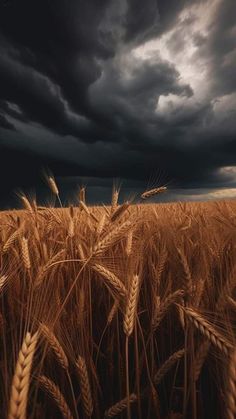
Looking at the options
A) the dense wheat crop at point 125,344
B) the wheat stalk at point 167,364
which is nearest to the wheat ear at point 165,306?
the dense wheat crop at point 125,344

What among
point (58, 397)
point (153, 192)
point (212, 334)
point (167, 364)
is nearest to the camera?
point (212, 334)

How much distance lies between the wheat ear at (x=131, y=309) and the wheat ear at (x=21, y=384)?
0.31m

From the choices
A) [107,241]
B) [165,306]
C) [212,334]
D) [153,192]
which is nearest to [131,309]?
[165,306]

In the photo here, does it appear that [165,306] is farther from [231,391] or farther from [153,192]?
[153,192]

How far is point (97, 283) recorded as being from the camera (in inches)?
61.7

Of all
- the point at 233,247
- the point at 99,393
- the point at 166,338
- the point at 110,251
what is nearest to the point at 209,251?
the point at 233,247

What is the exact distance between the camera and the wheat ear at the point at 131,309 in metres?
0.78

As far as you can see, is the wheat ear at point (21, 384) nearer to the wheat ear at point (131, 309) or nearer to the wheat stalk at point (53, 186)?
the wheat ear at point (131, 309)

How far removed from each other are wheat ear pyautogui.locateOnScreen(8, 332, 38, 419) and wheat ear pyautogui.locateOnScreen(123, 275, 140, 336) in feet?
1.01

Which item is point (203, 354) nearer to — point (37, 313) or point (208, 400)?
point (208, 400)

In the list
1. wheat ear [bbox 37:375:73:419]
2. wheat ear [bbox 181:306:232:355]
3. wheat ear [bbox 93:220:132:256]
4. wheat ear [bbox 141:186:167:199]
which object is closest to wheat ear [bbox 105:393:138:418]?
wheat ear [bbox 37:375:73:419]

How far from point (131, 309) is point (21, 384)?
396mm

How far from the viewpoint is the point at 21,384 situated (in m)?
0.52

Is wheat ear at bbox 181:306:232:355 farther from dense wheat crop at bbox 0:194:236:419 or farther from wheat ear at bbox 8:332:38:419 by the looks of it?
wheat ear at bbox 8:332:38:419
